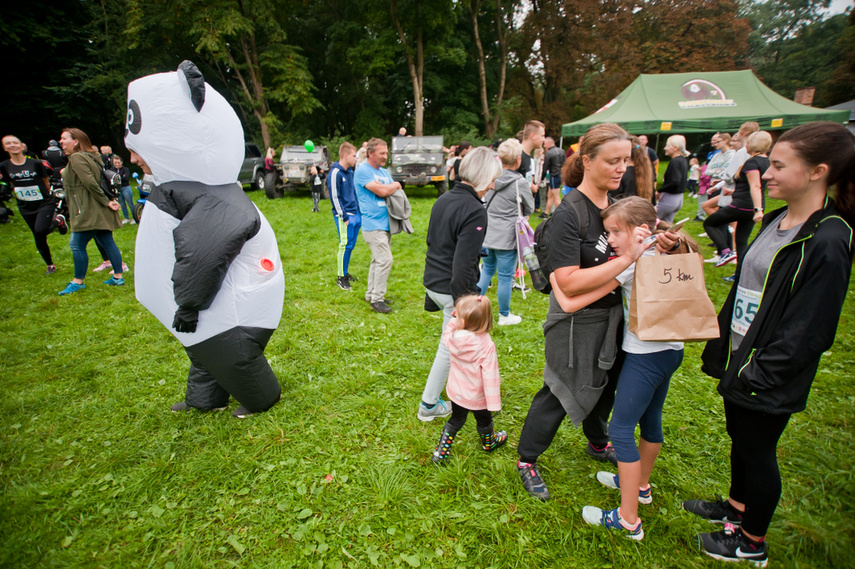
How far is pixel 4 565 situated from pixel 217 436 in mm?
1092

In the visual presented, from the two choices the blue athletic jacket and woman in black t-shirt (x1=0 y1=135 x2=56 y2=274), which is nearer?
the blue athletic jacket

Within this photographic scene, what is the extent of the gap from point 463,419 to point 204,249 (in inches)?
72.2

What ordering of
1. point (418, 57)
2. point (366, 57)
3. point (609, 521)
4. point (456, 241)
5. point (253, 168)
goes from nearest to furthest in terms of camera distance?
point (609, 521)
point (456, 241)
point (253, 168)
point (418, 57)
point (366, 57)

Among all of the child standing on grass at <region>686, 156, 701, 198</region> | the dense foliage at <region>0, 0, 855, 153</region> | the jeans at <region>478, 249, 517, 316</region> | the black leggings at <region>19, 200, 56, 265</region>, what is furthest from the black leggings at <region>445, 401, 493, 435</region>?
the dense foliage at <region>0, 0, 855, 153</region>

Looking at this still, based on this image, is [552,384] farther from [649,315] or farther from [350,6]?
[350,6]

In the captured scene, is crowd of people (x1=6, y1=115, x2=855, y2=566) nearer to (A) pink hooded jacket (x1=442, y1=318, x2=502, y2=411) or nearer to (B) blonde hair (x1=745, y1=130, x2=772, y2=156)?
(A) pink hooded jacket (x1=442, y1=318, x2=502, y2=411)

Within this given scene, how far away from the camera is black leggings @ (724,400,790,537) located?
5.66 feet

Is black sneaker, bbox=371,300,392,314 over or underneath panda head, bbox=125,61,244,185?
underneath

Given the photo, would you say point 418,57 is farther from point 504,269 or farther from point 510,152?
point 504,269

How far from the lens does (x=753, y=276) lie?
177cm

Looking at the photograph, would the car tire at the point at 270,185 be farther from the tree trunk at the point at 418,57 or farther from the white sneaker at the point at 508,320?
the white sneaker at the point at 508,320

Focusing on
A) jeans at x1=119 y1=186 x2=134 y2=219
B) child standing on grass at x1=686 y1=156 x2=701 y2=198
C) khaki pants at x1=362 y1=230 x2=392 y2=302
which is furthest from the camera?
child standing on grass at x1=686 y1=156 x2=701 y2=198

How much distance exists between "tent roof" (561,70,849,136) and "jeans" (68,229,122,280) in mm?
12960

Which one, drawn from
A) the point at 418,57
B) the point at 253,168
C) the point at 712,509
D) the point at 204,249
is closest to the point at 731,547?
the point at 712,509
